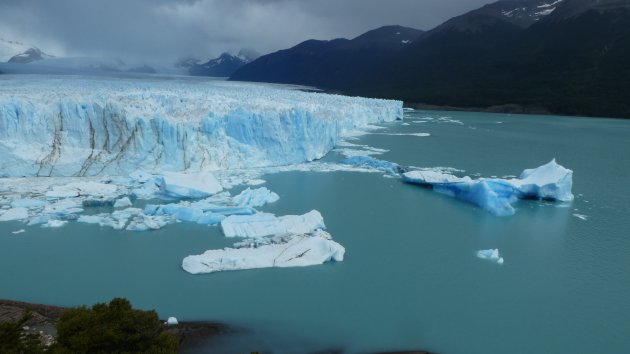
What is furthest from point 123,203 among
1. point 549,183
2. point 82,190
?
point 549,183

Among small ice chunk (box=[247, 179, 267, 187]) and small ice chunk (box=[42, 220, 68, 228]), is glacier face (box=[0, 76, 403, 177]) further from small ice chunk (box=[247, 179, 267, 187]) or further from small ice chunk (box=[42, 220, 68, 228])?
small ice chunk (box=[42, 220, 68, 228])

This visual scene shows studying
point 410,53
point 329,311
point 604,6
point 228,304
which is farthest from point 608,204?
point 410,53

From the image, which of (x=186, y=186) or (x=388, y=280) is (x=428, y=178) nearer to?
(x=388, y=280)

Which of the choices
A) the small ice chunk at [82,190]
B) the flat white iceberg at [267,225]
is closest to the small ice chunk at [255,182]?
the flat white iceberg at [267,225]

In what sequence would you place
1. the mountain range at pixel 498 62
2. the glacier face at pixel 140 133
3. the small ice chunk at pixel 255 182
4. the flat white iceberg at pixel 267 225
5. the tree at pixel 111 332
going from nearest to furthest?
the tree at pixel 111 332 → the flat white iceberg at pixel 267 225 → the glacier face at pixel 140 133 → the small ice chunk at pixel 255 182 → the mountain range at pixel 498 62

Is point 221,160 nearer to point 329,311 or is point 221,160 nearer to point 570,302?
point 329,311

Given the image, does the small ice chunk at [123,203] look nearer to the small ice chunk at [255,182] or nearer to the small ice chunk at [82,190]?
the small ice chunk at [82,190]

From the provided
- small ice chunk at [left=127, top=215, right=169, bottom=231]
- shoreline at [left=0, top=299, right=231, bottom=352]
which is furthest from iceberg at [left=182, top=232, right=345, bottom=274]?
small ice chunk at [left=127, top=215, right=169, bottom=231]
